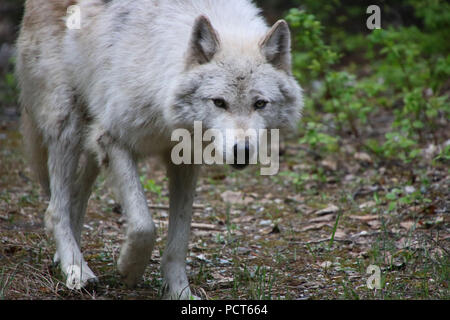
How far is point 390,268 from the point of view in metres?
4.20

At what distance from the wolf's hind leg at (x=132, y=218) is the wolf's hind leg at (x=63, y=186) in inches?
22.5

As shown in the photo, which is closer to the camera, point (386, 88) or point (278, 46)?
point (278, 46)

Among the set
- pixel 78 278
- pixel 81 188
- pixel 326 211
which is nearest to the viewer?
pixel 78 278

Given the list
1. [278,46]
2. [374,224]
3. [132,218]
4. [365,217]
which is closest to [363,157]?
[365,217]

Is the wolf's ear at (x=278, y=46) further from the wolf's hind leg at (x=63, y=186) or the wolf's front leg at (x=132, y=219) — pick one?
the wolf's hind leg at (x=63, y=186)

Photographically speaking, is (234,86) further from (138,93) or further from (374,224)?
(374,224)

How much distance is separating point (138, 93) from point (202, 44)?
550mm

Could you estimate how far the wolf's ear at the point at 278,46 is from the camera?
12.2 ft

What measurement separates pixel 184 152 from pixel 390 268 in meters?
1.69

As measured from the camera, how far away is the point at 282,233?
17.7 ft

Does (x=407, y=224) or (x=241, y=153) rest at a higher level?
(x=241, y=153)
